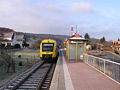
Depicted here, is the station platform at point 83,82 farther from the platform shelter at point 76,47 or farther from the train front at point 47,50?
the train front at point 47,50

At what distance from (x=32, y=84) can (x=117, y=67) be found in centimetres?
534

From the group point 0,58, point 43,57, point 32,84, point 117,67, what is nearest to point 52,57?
point 43,57

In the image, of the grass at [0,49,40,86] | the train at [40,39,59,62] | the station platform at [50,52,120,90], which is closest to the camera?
the station platform at [50,52,120,90]

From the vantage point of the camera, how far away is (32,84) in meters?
13.6

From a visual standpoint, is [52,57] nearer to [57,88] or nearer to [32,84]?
[32,84]

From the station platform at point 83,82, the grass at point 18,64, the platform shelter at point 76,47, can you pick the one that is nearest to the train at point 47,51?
the grass at point 18,64

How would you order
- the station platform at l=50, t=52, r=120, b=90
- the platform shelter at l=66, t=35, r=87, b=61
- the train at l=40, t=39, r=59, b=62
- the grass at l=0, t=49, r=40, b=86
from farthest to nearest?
the train at l=40, t=39, r=59, b=62 < the platform shelter at l=66, t=35, r=87, b=61 < the grass at l=0, t=49, r=40, b=86 < the station platform at l=50, t=52, r=120, b=90

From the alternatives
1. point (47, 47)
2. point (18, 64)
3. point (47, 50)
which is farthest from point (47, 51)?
point (18, 64)

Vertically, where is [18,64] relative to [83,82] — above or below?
below

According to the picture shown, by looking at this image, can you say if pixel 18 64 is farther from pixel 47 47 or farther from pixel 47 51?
pixel 47 47

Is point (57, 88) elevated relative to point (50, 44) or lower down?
lower down

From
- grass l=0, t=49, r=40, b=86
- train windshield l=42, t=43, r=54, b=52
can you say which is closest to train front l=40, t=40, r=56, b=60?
train windshield l=42, t=43, r=54, b=52

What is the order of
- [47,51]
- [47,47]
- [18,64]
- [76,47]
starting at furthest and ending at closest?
[47,47] → [47,51] → [18,64] → [76,47]

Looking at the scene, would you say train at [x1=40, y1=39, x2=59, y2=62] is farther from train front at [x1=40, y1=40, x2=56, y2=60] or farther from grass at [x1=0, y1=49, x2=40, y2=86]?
grass at [x1=0, y1=49, x2=40, y2=86]
